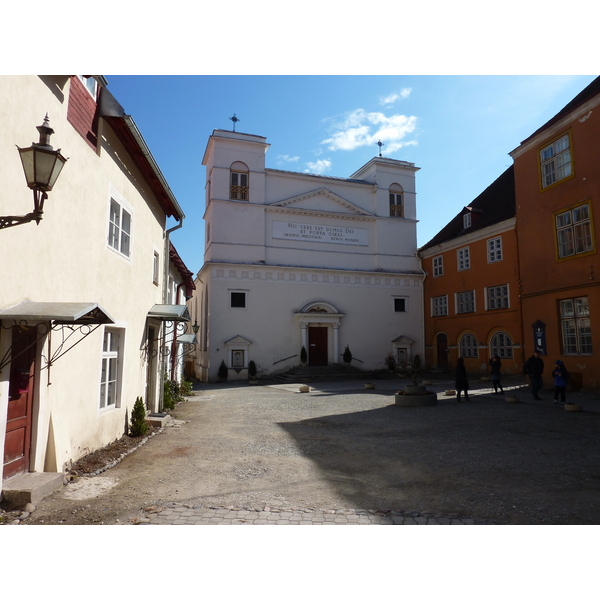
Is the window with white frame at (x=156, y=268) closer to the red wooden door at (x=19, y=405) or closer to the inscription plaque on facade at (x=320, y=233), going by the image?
the red wooden door at (x=19, y=405)

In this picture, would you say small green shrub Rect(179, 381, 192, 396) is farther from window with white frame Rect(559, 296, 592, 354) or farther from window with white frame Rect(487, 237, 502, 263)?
window with white frame Rect(487, 237, 502, 263)

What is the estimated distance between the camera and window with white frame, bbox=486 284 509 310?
78.5ft

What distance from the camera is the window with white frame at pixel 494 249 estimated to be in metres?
24.5

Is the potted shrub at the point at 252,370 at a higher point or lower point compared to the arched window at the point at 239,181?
lower

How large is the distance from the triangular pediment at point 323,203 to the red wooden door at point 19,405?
24282mm

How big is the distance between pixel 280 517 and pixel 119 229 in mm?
6530

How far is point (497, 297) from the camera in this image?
2445cm

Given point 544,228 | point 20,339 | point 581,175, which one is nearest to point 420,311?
point 544,228

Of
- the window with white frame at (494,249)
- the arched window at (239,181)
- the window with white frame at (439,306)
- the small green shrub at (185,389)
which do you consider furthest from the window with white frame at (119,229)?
the window with white frame at (439,306)

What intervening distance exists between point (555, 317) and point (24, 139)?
17.7 metres

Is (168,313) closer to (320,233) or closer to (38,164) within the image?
(38,164)

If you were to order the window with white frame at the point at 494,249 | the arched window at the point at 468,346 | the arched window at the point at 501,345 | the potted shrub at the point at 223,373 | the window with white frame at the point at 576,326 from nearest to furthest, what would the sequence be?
the window with white frame at the point at 576,326, the arched window at the point at 501,345, the window with white frame at the point at 494,249, the arched window at the point at 468,346, the potted shrub at the point at 223,373

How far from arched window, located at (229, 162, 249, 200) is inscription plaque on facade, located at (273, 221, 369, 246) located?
8.84 feet

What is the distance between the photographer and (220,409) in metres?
14.6
